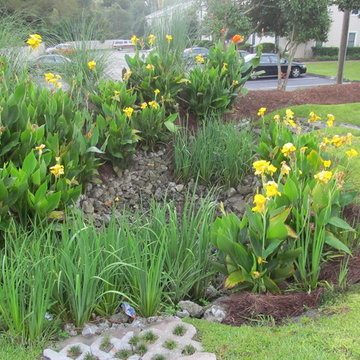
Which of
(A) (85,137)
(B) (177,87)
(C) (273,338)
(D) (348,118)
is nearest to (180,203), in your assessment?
(A) (85,137)

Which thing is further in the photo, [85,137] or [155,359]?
[85,137]

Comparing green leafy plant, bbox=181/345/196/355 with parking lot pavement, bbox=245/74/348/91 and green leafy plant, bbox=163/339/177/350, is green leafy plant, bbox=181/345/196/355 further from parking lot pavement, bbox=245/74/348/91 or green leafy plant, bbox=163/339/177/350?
parking lot pavement, bbox=245/74/348/91

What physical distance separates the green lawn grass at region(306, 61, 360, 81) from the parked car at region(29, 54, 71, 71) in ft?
64.1

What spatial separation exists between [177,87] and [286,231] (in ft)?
11.3

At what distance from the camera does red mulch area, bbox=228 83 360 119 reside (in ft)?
21.6

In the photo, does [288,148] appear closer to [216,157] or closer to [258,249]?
[258,249]

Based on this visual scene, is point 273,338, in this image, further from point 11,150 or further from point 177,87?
point 177,87

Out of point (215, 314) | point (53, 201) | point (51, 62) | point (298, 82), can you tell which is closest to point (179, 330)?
point (215, 314)

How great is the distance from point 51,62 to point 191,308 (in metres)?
4.87

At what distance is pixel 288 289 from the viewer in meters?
2.57

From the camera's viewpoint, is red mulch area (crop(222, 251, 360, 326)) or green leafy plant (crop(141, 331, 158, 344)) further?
red mulch area (crop(222, 251, 360, 326))

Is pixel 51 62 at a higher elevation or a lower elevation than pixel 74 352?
higher

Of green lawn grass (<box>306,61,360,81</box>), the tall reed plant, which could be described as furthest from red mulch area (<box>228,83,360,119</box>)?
green lawn grass (<box>306,61,360,81</box>)

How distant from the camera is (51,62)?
625cm
